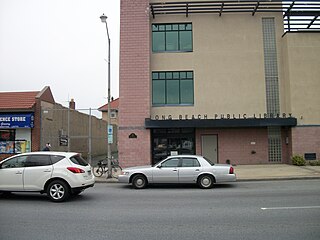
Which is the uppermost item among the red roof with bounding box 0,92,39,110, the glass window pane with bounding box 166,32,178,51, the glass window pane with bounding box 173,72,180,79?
the glass window pane with bounding box 166,32,178,51

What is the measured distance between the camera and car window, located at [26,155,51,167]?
31.3ft

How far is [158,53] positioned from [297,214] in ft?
52.8

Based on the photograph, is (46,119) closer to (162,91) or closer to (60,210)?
(162,91)

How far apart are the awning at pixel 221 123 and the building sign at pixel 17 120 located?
7531mm

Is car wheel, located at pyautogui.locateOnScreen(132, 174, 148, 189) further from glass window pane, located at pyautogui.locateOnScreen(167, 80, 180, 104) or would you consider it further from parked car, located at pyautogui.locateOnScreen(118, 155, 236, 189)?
glass window pane, located at pyautogui.locateOnScreen(167, 80, 180, 104)

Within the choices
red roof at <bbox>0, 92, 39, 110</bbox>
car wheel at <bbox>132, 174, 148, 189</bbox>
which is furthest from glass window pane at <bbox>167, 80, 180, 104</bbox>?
car wheel at <bbox>132, 174, 148, 189</bbox>

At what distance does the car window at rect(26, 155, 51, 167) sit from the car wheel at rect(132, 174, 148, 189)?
3822 mm

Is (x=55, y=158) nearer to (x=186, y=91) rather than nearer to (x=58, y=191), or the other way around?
(x=58, y=191)

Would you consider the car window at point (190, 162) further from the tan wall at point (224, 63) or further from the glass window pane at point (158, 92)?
the glass window pane at point (158, 92)

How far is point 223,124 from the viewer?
1950 cm

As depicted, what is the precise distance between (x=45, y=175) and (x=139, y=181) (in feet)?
13.2

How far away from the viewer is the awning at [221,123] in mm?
19438

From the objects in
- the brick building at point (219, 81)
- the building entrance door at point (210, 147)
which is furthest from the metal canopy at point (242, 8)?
the building entrance door at point (210, 147)

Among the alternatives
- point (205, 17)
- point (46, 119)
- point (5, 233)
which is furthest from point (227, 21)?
point (5, 233)
